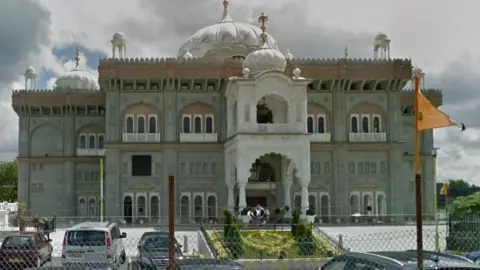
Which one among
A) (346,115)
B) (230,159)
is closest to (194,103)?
(230,159)

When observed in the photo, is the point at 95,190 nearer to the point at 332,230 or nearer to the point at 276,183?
the point at 276,183

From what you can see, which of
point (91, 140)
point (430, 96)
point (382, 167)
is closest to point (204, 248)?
point (382, 167)

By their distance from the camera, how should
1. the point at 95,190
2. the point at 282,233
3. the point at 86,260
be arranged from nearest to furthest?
1. the point at 86,260
2. the point at 282,233
3. the point at 95,190

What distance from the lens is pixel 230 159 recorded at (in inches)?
1870

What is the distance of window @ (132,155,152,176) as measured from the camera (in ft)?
162

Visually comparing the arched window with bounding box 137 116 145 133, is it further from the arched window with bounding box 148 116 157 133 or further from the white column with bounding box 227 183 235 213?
the white column with bounding box 227 183 235 213

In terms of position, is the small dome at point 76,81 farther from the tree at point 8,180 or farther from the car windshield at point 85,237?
the car windshield at point 85,237

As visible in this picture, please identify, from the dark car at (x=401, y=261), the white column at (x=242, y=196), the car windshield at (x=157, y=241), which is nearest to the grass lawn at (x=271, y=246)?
the car windshield at (x=157, y=241)

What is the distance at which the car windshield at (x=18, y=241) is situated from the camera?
883 inches

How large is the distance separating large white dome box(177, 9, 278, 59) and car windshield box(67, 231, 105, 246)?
3534 centimetres

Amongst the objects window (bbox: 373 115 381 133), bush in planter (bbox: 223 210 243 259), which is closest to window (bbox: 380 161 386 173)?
window (bbox: 373 115 381 133)

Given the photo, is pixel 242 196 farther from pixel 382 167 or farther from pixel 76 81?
pixel 76 81

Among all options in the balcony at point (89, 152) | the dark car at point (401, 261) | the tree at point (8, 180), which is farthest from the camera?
the tree at point (8, 180)

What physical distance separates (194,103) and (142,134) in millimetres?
4269
